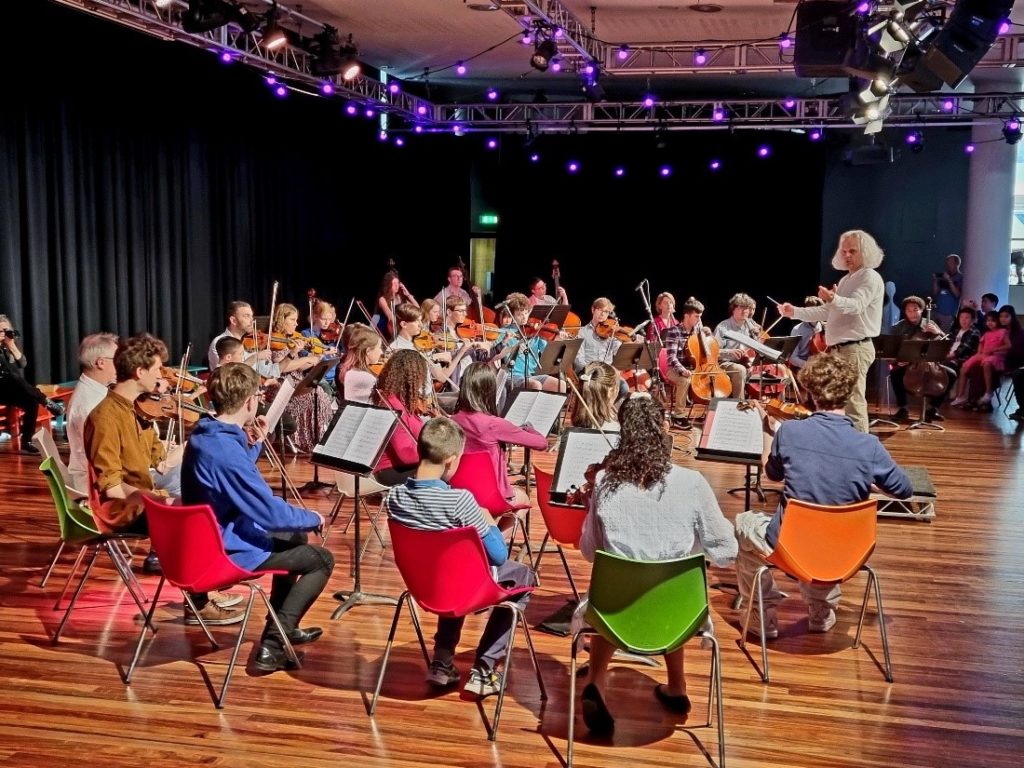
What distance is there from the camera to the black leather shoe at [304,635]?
4.40m

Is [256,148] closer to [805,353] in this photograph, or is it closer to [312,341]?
[312,341]

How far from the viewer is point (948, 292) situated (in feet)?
49.1

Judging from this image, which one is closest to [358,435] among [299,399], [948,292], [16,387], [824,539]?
[824,539]

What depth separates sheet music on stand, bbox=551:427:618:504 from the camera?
4219 mm

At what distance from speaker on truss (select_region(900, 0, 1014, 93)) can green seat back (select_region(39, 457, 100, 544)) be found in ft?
21.7

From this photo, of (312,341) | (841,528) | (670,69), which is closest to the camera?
(841,528)

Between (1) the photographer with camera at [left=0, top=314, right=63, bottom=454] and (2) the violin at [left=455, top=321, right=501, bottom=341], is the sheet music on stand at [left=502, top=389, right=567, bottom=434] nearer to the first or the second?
(2) the violin at [left=455, top=321, right=501, bottom=341]

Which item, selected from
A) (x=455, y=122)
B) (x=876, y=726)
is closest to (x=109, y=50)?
(x=455, y=122)

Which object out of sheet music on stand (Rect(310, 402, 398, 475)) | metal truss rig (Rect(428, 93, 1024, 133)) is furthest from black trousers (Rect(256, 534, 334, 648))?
metal truss rig (Rect(428, 93, 1024, 133))

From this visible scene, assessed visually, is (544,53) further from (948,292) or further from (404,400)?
(948,292)

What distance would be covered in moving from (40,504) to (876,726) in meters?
5.37

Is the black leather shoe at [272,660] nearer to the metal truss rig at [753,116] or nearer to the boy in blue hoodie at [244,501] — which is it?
the boy in blue hoodie at [244,501]

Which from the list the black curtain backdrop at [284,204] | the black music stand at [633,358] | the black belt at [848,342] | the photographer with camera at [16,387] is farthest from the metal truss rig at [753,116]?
the photographer with camera at [16,387]

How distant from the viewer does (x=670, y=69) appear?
1183cm
